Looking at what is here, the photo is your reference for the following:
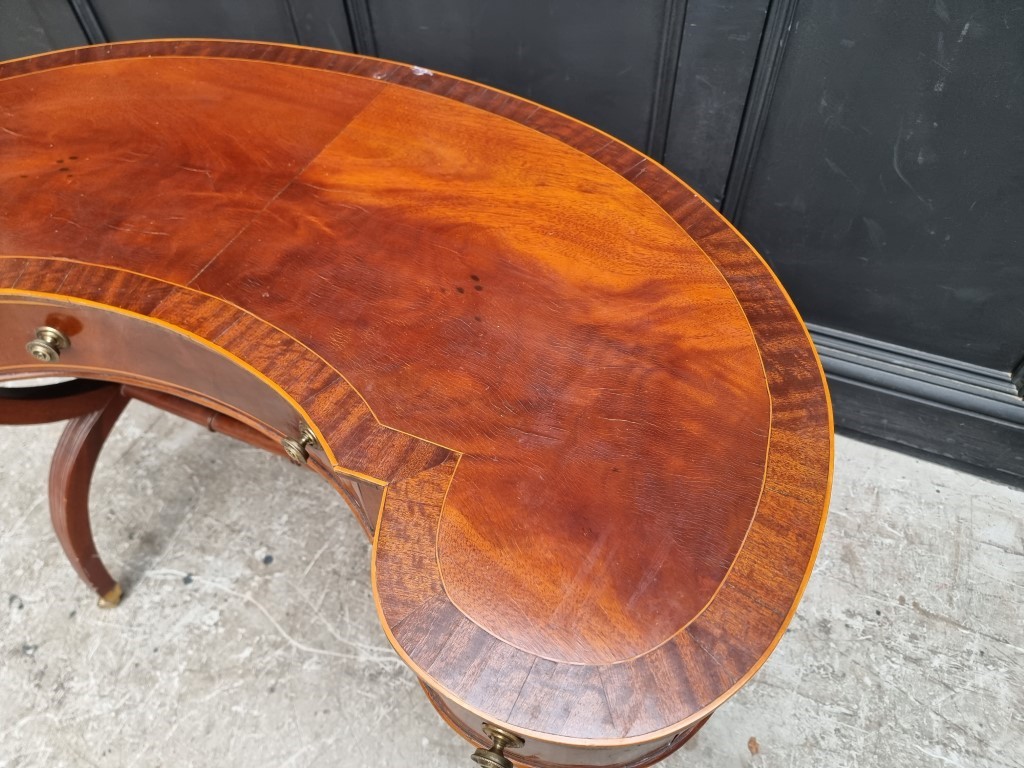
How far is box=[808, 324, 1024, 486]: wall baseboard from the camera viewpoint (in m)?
1.55

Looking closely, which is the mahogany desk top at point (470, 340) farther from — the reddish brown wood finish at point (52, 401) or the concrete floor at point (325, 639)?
the concrete floor at point (325, 639)

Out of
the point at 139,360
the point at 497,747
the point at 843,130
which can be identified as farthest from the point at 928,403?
the point at 139,360

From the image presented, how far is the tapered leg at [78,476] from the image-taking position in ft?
4.33

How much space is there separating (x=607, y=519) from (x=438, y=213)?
535 mm

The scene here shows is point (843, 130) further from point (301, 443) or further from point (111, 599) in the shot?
point (111, 599)

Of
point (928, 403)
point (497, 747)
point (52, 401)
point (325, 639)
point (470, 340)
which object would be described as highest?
point (470, 340)

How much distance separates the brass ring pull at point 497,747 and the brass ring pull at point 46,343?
776 mm

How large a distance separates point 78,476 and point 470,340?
0.86 m

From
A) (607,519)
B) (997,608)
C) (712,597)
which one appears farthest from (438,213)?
(997,608)

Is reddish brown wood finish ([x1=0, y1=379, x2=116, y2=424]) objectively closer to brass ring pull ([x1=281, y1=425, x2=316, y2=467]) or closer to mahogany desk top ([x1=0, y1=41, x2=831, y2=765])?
mahogany desk top ([x1=0, y1=41, x2=831, y2=765])

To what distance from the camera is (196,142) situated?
117 centimetres

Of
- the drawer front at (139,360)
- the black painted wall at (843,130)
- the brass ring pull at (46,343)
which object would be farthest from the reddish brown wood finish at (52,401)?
the black painted wall at (843,130)

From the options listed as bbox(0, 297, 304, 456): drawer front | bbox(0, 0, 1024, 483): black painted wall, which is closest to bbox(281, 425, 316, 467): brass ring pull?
bbox(0, 297, 304, 456): drawer front

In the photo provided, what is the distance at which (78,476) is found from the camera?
1.33 metres
